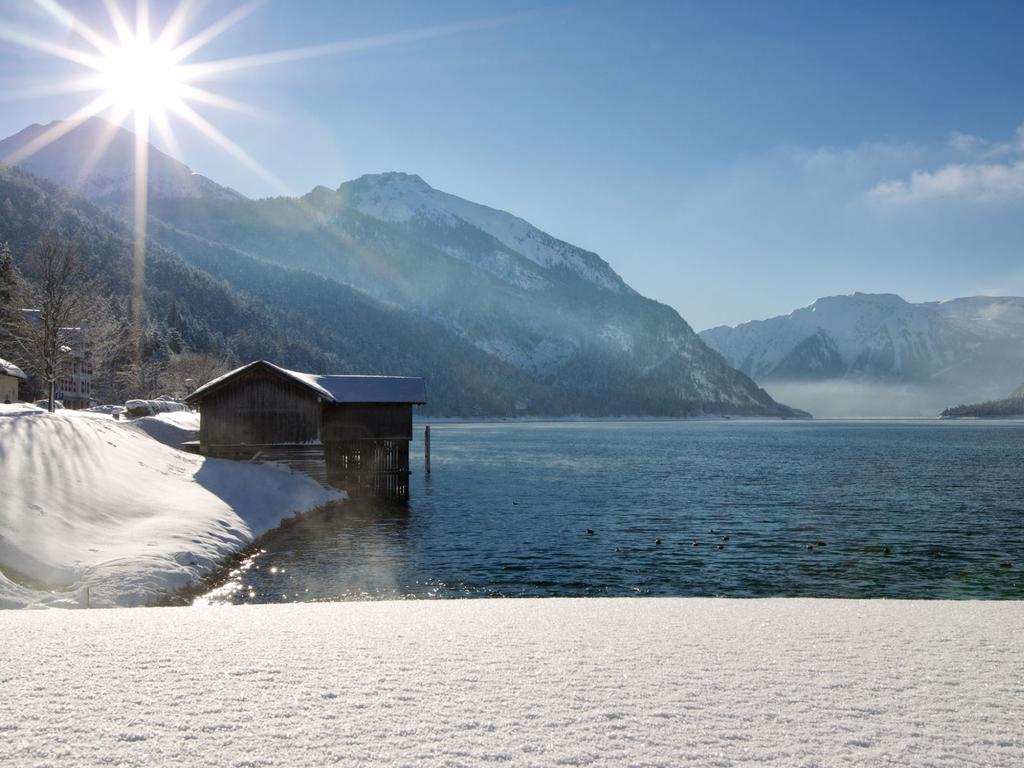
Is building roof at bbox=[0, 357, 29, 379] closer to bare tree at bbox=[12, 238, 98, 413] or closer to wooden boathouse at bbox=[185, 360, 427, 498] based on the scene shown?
bare tree at bbox=[12, 238, 98, 413]

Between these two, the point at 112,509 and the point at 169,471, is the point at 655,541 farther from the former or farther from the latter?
the point at 169,471

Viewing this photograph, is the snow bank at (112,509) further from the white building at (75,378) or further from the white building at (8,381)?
the white building at (75,378)

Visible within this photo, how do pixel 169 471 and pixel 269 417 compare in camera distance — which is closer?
pixel 169 471

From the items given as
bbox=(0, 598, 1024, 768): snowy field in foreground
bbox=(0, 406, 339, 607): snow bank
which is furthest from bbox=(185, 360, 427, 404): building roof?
bbox=(0, 598, 1024, 768): snowy field in foreground

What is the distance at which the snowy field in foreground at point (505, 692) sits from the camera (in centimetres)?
627

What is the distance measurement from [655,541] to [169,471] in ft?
79.6

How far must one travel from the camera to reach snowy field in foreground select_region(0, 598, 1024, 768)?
247 inches

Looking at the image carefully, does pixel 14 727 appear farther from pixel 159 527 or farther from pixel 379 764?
pixel 159 527

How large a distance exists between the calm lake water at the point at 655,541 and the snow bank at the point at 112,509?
1.85 meters

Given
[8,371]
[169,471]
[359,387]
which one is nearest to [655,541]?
[169,471]

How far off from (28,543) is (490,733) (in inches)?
702

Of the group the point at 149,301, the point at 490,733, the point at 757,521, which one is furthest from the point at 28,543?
the point at 149,301

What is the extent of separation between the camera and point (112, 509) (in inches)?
Answer: 1011

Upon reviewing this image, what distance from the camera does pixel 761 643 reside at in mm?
10219
